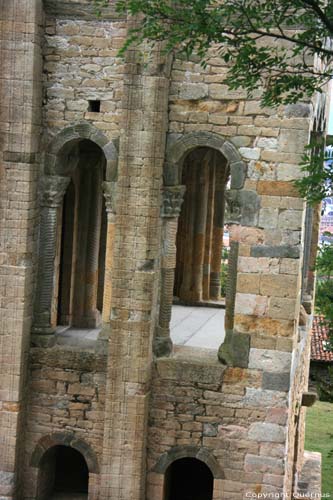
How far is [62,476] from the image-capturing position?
13.4 meters

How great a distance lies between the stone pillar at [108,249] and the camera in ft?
38.0

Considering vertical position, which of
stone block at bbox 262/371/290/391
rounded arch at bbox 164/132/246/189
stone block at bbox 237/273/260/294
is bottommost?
stone block at bbox 262/371/290/391

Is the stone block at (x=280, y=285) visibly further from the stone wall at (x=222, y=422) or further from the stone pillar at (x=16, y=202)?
the stone pillar at (x=16, y=202)

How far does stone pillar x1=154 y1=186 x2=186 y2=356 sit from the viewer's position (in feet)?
37.9

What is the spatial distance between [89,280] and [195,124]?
3.97 m

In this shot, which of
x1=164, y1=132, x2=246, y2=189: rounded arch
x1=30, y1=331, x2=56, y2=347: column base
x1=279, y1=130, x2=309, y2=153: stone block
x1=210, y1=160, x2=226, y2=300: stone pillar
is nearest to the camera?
x1=279, y1=130, x2=309, y2=153: stone block

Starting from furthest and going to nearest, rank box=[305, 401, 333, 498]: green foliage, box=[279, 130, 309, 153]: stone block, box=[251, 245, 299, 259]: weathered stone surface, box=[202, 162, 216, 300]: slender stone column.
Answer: box=[305, 401, 333, 498]: green foliage
box=[202, 162, 216, 300]: slender stone column
box=[251, 245, 299, 259]: weathered stone surface
box=[279, 130, 309, 153]: stone block

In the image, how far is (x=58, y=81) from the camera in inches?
458

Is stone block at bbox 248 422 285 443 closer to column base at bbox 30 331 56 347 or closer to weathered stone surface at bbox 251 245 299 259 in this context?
weathered stone surface at bbox 251 245 299 259

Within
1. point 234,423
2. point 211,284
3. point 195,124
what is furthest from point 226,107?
point 211,284

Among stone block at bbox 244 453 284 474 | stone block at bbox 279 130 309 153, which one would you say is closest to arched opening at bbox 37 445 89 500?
stone block at bbox 244 453 284 474

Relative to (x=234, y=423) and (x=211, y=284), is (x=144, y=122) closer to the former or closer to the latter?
(x=234, y=423)

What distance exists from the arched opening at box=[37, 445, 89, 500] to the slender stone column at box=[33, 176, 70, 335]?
190 centimetres

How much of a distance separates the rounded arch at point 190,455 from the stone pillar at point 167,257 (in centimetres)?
133
